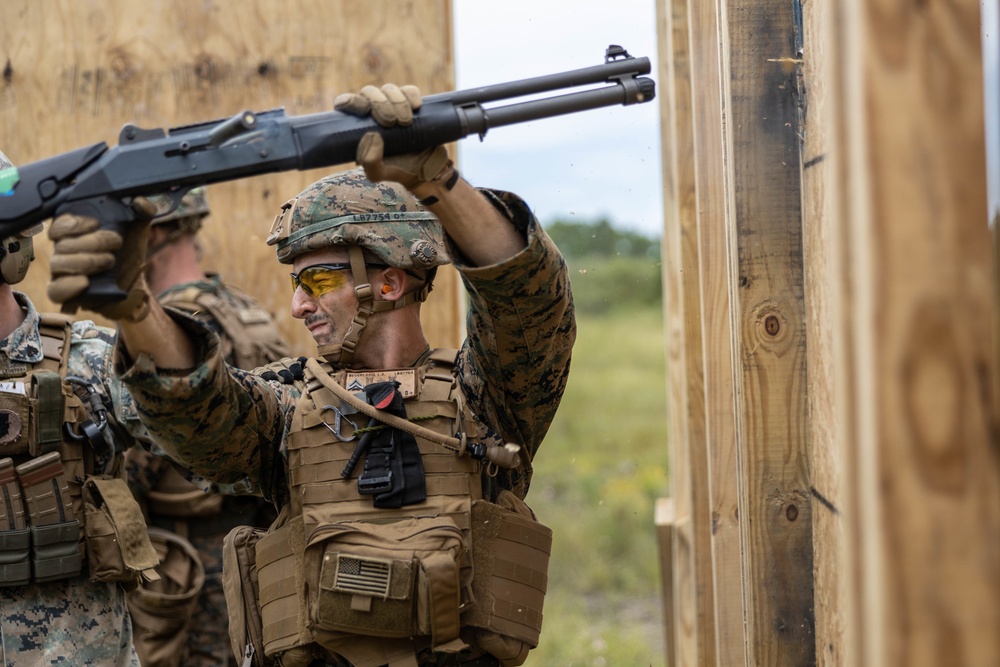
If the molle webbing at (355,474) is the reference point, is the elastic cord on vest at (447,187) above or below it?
above

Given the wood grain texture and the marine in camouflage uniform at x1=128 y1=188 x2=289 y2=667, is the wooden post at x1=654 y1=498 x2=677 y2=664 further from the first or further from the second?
the wood grain texture

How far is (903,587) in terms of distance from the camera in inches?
48.4

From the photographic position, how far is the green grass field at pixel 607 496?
6.98 meters

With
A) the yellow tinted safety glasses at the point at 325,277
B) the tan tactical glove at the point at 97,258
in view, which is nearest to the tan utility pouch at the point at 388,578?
the yellow tinted safety glasses at the point at 325,277

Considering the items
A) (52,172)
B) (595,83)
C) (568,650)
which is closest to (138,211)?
(52,172)

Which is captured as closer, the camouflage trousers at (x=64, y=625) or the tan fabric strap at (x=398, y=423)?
the tan fabric strap at (x=398, y=423)

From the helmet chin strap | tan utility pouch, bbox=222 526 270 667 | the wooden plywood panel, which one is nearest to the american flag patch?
tan utility pouch, bbox=222 526 270 667

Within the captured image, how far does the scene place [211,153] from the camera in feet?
7.36

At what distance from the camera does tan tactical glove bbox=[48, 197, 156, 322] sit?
2166 millimetres

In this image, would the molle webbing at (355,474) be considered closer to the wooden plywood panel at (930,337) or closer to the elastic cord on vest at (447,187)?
the elastic cord on vest at (447,187)

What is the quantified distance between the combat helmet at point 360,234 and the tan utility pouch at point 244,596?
576 mm

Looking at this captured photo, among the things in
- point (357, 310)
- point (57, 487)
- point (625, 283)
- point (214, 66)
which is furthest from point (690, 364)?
point (625, 283)

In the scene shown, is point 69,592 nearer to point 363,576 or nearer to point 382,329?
point 363,576

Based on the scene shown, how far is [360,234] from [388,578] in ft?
3.01
